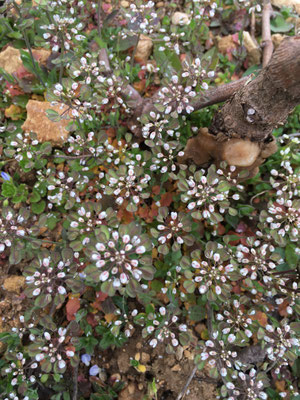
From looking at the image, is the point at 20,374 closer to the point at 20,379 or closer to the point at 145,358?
the point at 20,379

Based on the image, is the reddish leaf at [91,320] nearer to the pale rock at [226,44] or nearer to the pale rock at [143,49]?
the pale rock at [143,49]

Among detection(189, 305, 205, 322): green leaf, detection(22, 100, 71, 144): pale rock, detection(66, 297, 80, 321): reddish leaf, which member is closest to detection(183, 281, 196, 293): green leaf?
detection(189, 305, 205, 322): green leaf

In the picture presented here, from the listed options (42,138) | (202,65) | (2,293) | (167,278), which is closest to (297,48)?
(202,65)

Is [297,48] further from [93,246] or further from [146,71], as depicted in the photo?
[146,71]

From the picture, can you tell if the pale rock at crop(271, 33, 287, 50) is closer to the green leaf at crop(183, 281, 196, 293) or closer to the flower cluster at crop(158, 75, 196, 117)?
the flower cluster at crop(158, 75, 196, 117)

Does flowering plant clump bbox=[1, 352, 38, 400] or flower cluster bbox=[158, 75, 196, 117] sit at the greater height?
flower cluster bbox=[158, 75, 196, 117]

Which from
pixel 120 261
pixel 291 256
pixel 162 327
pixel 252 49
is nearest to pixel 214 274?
pixel 162 327
